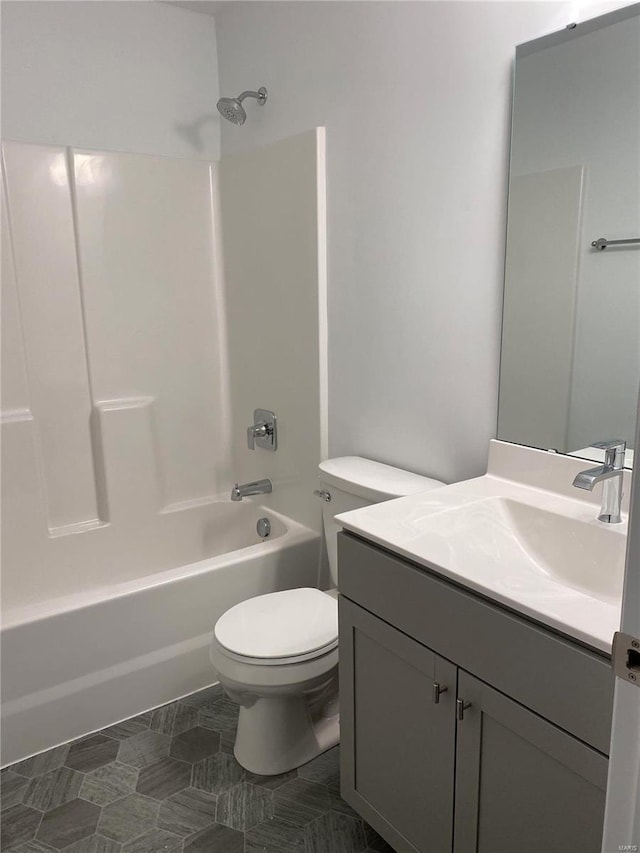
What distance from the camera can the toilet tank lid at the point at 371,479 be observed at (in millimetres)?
1783

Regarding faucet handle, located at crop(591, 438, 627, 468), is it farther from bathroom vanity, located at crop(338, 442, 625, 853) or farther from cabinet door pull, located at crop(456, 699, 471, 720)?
cabinet door pull, located at crop(456, 699, 471, 720)

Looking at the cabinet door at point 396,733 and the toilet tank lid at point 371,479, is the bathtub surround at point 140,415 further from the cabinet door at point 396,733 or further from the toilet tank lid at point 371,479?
the cabinet door at point 396,733

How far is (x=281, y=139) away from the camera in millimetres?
2268

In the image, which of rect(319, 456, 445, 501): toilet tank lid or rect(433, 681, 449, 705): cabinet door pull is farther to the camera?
rect(319, 456, 445, 501): toilet tank lid

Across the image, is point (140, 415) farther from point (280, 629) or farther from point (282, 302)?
point (280, 629)

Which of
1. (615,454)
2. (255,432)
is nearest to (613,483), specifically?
(615,454)

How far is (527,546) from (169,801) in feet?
3.88

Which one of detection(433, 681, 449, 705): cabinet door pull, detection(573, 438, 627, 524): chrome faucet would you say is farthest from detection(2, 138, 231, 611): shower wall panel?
detection(573, 438, 627, 524): chrome faucet

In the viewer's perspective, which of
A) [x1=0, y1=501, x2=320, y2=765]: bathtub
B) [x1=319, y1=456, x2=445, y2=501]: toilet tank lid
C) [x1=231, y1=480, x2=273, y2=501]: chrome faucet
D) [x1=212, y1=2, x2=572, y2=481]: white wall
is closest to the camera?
[x1=212, y1=2, x2=572, y2=481]: white wall

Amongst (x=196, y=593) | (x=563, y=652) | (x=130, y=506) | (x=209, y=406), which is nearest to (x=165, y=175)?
(x=209, y=406)

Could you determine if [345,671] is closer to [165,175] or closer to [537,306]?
[537,306]

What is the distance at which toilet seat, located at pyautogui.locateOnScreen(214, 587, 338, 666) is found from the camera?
1682 millimetres

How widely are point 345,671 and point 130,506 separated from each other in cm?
144

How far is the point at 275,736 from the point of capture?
1.83 meters
